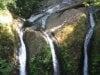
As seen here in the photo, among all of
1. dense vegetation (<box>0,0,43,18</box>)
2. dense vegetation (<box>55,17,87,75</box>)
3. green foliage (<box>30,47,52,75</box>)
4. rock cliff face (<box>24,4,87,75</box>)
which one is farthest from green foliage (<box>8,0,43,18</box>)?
green foliage (<box>30,47,52,75</box>)

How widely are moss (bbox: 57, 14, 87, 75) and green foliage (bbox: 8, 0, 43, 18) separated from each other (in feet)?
16.6

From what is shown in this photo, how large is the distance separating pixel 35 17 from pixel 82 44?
5.95 metres

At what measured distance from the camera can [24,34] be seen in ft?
67.2

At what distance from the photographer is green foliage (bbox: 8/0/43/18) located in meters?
23.4

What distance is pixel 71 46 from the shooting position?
18984 millimetres

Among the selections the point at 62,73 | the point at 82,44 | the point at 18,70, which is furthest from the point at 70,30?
the point at 18,70

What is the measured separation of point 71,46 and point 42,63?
218 centimetres

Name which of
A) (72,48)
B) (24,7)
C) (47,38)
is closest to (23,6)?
(24,7)

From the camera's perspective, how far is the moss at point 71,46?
18.3 meters

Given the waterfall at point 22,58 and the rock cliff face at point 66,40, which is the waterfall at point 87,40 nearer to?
the rock cliff face at point 66,40

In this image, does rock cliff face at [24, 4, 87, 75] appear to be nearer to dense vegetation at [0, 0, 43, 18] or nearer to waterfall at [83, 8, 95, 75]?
waterfall at [83, 8, 95, 75]

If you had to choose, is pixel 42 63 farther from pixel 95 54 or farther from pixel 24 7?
pixel 24 7

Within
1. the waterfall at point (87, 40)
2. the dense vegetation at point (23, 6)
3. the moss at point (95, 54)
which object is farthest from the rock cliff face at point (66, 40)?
the dense vegetation at point (23, 6)

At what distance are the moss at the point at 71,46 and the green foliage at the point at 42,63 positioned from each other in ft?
2.60
